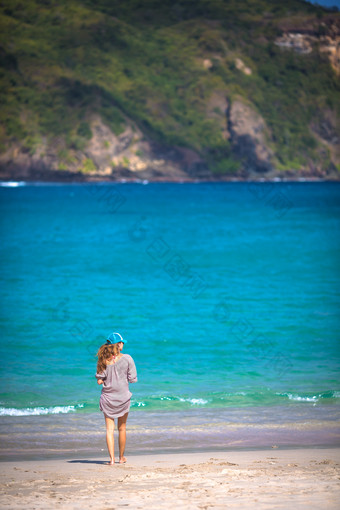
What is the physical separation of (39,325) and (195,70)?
184086 millimetres

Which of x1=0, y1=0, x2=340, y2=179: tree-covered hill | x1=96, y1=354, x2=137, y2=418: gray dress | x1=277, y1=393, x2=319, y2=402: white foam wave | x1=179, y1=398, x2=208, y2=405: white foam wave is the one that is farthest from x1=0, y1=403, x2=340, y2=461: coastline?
x1=0, y1=0, x2=340, y2=179: tree-covered hill

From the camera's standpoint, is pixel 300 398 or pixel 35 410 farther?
pixel 300 398

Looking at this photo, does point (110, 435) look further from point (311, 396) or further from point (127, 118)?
point (127, 118)

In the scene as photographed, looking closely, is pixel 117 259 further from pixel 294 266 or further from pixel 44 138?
pixel 44 138

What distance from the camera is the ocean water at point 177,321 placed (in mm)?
12078

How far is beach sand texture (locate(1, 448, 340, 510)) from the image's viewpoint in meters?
6.30

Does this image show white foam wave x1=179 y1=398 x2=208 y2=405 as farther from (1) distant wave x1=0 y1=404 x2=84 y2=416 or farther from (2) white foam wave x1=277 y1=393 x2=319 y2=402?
Answer: (1) distant wave x1=0 y1=404 x2=84 y2=416

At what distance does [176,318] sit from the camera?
20391 millimetres

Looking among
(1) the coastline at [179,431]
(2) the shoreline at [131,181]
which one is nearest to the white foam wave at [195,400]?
(1) the coastline at [179,431]

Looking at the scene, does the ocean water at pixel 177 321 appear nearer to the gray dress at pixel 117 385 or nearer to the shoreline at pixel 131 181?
the gray dress at pixel 117 385

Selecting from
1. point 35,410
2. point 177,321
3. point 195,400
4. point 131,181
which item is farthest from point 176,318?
point 131,181

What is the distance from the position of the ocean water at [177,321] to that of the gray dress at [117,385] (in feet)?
10.0

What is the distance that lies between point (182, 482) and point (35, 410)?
15.8 ft

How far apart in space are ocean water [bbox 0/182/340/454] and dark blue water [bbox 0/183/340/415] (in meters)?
0.04
